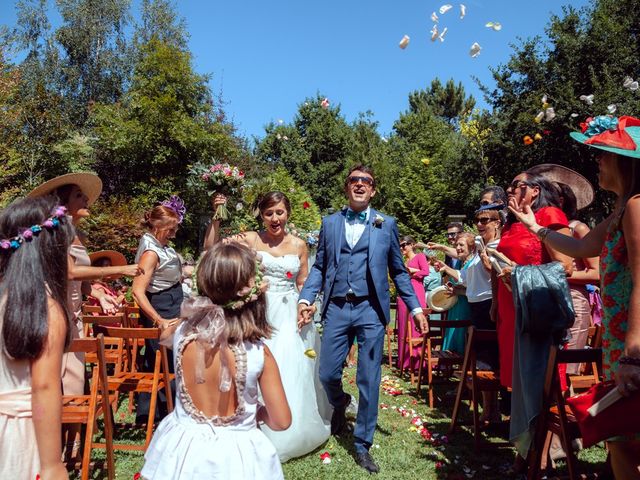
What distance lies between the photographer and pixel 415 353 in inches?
306

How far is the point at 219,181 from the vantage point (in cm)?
602

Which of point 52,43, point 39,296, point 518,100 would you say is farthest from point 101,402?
point 52,43

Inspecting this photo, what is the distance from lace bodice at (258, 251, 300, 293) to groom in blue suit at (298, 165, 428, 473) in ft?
1.22

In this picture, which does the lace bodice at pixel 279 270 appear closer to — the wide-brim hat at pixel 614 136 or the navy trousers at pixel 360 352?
the navy trousers at pixel 360 352

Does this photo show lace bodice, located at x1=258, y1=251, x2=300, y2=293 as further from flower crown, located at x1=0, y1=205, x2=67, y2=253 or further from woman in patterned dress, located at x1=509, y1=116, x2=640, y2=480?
flower crown, located at x1=0, y1=205, x2=67, y2=253

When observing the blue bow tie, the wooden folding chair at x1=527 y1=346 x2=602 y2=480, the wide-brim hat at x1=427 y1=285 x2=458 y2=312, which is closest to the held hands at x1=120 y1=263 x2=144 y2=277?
the blue bow tie

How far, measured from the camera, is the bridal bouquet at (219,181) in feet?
19.6

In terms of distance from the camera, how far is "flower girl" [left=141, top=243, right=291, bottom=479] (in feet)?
6.98

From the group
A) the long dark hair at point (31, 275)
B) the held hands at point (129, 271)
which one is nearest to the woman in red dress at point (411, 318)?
the held hands at point (129, 271)

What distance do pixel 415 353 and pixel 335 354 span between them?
140 inches

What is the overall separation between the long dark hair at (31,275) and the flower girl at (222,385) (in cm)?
52

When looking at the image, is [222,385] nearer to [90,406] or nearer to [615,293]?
[615,293]

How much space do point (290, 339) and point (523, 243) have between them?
223 centimetres

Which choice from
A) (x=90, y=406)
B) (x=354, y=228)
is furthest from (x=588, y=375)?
(x=90, y=406)
